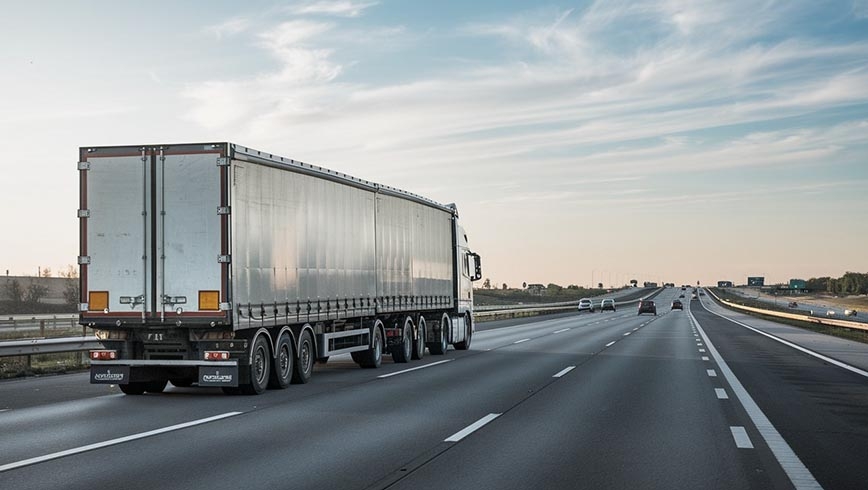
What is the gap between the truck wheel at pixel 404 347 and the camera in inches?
889

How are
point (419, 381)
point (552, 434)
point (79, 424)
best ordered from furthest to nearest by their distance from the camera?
1. point (419, 381)
2. point (79, 424)
3. point (552, 434)

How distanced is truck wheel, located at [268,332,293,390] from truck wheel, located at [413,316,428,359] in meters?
7.42

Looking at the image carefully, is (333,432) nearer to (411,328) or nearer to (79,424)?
(79,424)

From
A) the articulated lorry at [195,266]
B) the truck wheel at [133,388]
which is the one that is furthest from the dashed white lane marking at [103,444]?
the truck wheel at [133,388]

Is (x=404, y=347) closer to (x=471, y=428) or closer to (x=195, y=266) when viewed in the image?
(x=195, y=266)

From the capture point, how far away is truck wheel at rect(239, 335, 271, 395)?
14781 mm

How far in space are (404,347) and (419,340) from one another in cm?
137

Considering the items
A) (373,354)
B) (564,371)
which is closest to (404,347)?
(373,354)

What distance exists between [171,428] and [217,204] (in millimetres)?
4388

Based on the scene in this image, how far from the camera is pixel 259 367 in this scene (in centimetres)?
1524

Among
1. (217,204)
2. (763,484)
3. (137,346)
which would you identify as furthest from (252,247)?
(763,484)

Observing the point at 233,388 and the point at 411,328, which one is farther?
the point at 411,328

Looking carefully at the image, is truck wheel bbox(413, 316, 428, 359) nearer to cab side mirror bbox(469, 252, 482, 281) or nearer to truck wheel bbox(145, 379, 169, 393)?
cab side mirror bbox(469, 252, 482, 281)

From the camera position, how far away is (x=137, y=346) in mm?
14984
